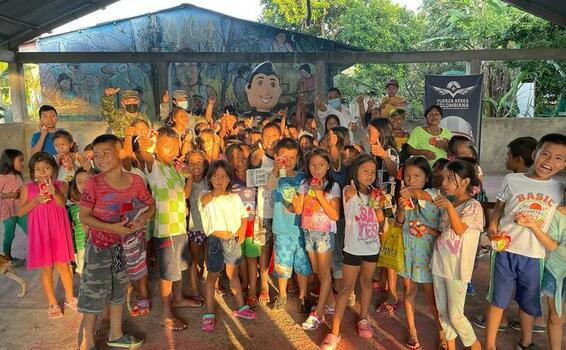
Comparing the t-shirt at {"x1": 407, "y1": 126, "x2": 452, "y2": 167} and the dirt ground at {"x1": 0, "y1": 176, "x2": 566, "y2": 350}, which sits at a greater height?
the t-shirt at {"x1": 407, "y1": 126, "x2": 452, "y2": 167}

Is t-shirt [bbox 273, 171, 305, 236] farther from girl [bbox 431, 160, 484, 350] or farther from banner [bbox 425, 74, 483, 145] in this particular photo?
banner [bbox 425, 74, 483, 145]

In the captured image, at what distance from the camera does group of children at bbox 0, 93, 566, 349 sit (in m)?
2.63

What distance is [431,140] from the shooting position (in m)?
4.16

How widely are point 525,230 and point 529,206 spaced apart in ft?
0.51

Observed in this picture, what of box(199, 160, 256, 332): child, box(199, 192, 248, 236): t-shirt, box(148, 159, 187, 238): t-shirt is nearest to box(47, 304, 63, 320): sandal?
box(148, 159, 187, 238): t-shirt

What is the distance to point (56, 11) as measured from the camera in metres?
8.84

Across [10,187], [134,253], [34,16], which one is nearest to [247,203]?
[134,253]

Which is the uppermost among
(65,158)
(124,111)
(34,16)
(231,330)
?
(34,16)

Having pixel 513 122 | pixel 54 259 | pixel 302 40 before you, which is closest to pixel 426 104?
pixel 513 122

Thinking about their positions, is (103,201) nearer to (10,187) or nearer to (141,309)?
(141,309)

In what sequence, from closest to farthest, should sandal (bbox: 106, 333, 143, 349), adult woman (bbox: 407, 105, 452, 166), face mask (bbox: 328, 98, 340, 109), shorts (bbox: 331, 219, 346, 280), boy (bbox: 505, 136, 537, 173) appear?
sandal (bbox: 106, 333, 143, 349) < boy (bbox: 505, 136, 537, 173) < shorts (bbox: 331, 219, 346, 280) < adult woman (bbox: 407, 105, 452, 166) < face mask (bbox: 328, 98, 340, 109)

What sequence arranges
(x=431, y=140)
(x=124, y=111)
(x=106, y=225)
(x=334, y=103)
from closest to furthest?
(x=106, y=225), (x=431, y=140), (x=124, y=111), (x=334, y=103)

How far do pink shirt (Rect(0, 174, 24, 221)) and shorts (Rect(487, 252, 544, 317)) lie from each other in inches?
173

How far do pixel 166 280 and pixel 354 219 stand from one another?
1.56 meters
